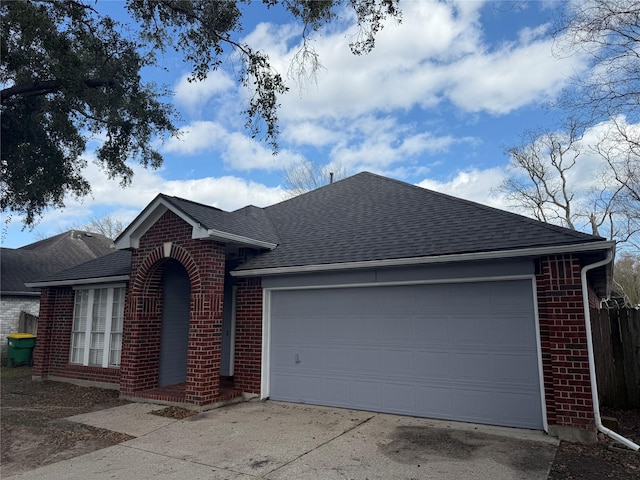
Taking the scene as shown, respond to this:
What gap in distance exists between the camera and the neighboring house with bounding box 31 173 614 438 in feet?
20.4

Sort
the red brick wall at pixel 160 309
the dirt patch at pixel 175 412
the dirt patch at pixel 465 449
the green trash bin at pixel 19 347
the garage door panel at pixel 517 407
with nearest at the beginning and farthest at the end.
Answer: the dirt patch at pixel 465 449 < the garage door panel at pixel 517 407 < the dirt patch at pixel 175 412 < the red brick wall at pixel 160 309 < the green trash bin at pixel 19 347

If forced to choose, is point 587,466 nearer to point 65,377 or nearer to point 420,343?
point 420,343

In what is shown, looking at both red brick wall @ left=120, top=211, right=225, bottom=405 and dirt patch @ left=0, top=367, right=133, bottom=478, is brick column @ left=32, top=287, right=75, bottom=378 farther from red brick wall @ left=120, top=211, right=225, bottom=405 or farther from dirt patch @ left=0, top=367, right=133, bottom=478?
red brick wall @ left=120, top=211, right=225, bottom=405

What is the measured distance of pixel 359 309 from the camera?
7.93m

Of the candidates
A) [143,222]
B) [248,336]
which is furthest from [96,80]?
[248,336]

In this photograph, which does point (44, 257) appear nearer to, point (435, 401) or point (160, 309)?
point (160, 309)

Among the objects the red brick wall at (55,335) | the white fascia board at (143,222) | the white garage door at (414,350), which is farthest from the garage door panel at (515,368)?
the red brick wall at (55,335)

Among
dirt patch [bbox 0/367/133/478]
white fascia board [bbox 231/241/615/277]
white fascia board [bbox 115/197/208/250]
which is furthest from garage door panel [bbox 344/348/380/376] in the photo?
white fascia board [bbox 115/197/208/250]

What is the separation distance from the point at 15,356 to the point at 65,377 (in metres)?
5.30

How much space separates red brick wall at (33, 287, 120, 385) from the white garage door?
673 cm

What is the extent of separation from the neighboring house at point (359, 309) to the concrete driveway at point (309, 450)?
2.10ft

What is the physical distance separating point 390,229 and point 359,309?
185 centimetres

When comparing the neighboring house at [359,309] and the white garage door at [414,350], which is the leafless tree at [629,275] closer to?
the neighboring house at [359,309]

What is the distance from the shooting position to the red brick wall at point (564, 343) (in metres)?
5.77
